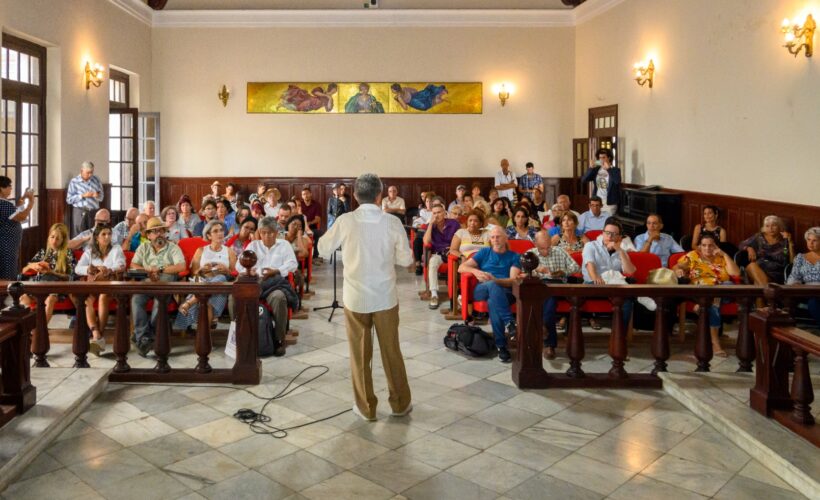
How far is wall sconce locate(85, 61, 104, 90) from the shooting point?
1270 cm

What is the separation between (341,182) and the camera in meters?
16.5

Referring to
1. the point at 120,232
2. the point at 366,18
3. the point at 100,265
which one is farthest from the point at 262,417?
the point at 366,18

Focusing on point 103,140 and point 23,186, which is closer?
point 23,186

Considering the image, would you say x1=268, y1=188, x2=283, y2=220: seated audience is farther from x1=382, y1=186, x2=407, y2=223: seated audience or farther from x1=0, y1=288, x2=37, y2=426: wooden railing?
x1=0, y1=288, x2=37, y2=426: wooden railing

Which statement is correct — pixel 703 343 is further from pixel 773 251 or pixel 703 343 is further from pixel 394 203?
pixel 394 203

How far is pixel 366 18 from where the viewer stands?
640 inches

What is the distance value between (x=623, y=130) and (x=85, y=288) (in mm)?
10239

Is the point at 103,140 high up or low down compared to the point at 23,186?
up

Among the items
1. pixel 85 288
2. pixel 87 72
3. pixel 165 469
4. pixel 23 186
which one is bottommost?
pixel 165 469

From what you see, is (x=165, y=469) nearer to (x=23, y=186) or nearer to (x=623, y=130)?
(x=23, y=186)

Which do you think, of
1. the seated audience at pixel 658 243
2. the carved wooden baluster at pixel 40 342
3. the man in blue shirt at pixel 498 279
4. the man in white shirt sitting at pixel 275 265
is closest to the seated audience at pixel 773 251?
the seated audience at pixel 658 243

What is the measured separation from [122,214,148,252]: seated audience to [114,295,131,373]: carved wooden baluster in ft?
7.37

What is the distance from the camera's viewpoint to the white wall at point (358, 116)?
16281 mm

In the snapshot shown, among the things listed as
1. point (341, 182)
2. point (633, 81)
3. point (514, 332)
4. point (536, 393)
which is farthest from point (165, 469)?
point (341, 182)
